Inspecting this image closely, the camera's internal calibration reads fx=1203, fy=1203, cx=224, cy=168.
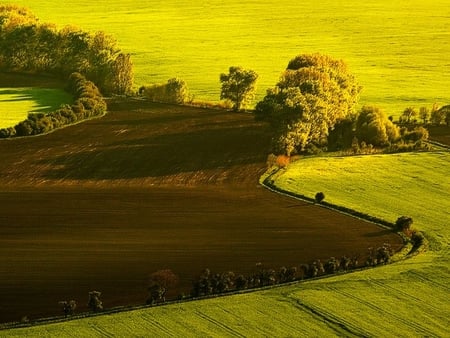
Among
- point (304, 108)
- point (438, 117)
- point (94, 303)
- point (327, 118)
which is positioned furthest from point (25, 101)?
point (94, 303)

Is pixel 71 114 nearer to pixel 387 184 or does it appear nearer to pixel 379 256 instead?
pixel 387 184

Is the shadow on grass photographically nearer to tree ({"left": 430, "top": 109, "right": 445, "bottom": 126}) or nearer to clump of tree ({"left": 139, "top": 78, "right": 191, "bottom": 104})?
clump of tree ({"left": 139, "top": 78, "right": 191, "bottom": 104})

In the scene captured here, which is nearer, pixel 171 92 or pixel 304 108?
pixel 304 108

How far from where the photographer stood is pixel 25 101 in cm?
14688

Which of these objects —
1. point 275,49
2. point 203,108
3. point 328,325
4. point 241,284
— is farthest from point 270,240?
point 275,49

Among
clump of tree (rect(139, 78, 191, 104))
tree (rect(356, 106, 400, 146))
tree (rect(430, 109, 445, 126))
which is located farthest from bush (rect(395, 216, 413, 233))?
clump of tree (rect(139, 78, 191, 104))

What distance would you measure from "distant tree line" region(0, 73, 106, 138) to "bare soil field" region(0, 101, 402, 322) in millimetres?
2033

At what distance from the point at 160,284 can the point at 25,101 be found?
78331 millimetres

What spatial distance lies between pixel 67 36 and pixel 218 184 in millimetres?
69249

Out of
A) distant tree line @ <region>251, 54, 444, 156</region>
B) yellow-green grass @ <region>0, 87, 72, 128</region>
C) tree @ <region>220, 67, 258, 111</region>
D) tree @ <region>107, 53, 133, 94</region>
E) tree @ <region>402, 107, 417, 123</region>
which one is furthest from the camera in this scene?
tree @ <region>107, 53, 133, 94</region>

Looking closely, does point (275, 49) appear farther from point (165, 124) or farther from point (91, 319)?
point (91, 319)

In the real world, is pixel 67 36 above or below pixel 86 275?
above

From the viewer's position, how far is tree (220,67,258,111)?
139 metres

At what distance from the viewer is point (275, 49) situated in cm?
19712
